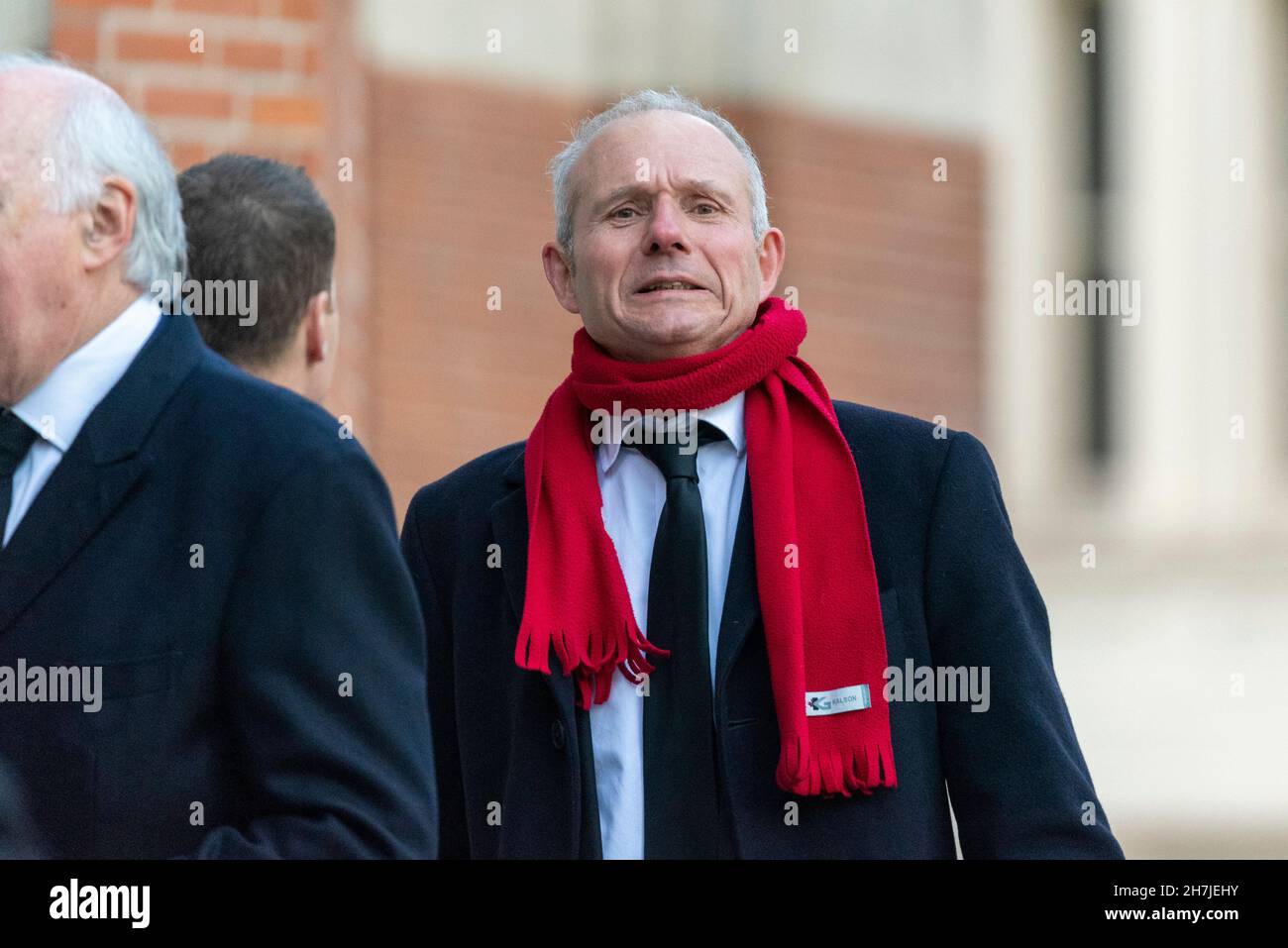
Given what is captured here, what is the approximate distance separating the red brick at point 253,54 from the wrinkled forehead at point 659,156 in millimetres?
1709

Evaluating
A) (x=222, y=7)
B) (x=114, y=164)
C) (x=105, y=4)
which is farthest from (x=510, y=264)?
(x=114, y=164)

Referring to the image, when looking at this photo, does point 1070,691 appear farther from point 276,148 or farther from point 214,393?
point 214,393

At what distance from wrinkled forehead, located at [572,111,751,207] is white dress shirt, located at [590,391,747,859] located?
291 millimetres

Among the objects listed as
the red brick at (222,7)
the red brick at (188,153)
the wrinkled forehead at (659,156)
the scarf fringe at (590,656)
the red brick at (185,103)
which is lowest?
the scarf fringe at (590,656)

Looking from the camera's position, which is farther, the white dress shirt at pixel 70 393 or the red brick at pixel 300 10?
the red brick at pixel 300 10

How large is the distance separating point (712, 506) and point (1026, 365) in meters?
4.64

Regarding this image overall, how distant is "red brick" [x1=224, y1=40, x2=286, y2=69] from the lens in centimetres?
435

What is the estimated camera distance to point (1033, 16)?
23.9ft

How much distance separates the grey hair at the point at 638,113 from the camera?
9.39ft

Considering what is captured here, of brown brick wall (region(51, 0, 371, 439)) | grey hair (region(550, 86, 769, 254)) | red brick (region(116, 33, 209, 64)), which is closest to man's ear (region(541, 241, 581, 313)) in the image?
grey hair (region(550, 86, 769, 254))

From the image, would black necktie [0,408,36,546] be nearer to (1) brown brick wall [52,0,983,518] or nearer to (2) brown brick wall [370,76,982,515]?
(1) brown brick wall [52,0,983,518]

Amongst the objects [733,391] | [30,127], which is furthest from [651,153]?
[30,127]

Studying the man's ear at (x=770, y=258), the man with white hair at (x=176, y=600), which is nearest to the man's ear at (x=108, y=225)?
the man with white hair at (x=176, y=600)

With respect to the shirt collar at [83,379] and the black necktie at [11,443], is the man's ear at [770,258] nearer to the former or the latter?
the shirt collar at [83,379]
